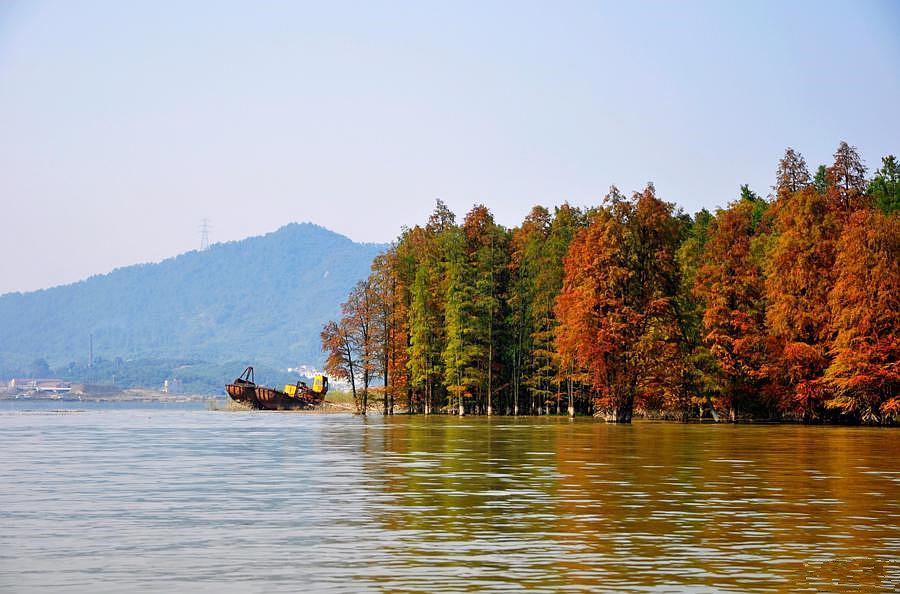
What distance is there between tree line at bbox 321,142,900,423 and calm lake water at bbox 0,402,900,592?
129 ft

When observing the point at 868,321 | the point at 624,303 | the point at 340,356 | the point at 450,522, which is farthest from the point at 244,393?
the point at 450,522

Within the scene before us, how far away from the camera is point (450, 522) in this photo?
911 inches

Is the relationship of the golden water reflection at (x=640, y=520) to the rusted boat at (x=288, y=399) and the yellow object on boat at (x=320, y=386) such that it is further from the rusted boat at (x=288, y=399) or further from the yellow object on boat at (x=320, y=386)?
the yellow object on boat at (x=320, y=386)

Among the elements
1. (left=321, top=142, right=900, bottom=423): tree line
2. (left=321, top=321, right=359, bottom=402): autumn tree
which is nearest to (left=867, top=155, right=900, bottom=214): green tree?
(left=321, top=142, right=900, bottom=423): tree line

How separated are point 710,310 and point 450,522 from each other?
2764 inches

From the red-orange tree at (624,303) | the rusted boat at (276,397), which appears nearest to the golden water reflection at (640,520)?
the red-orange tree at (624,303)

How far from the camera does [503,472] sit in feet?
120

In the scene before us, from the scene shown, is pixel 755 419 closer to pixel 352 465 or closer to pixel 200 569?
pixel 352 465

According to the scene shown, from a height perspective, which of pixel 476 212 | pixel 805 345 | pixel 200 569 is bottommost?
pixel 200 569

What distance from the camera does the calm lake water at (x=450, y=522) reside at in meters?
16.9

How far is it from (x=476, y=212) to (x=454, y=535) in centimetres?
10389

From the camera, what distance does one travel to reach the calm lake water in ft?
55.6

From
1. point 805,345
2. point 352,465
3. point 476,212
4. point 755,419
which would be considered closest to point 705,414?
point 755,419

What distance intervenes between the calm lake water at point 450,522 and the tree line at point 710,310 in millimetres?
39362
